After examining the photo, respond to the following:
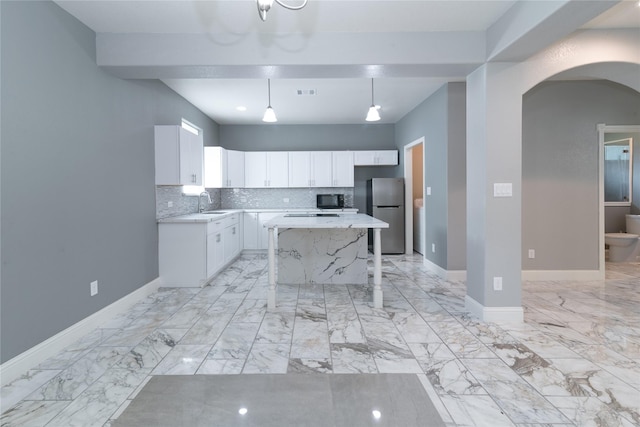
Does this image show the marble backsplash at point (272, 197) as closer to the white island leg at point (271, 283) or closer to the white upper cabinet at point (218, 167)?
the white upper cabinet at point (218, 167)

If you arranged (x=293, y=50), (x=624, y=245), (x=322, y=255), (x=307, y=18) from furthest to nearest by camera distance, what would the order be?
(x=624, y=245), (x=322, y=255), (x=293, y=50), (x=307, y=18)

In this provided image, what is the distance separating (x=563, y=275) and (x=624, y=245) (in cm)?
190

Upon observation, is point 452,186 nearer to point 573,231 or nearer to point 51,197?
→ point 573,231

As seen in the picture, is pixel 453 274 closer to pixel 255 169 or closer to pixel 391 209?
pixel 391 209

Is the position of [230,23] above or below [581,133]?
above


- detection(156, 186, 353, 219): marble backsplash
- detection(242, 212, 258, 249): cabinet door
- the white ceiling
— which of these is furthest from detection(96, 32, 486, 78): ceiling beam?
detection(156, 186, 353, 219): marble backsplash

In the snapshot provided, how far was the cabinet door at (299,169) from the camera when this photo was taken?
6836 millimetres

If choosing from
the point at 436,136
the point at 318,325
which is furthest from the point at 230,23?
the point at 436,136

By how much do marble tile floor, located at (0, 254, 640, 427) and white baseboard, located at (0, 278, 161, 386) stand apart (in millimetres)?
58

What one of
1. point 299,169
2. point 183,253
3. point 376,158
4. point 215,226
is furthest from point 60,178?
point 376,158

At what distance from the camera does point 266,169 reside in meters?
6.85

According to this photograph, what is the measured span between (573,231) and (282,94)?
175 inches

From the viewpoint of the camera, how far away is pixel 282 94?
16.4 ft

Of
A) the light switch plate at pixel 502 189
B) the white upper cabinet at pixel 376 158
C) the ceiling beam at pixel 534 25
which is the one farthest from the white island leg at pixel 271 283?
the white upper cabinet at pixel 376 158
